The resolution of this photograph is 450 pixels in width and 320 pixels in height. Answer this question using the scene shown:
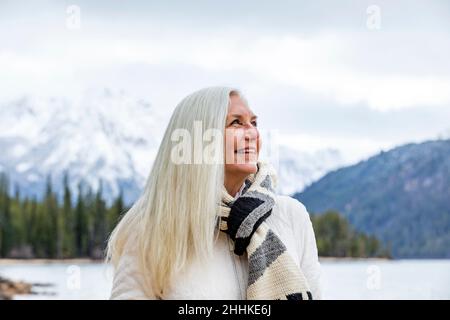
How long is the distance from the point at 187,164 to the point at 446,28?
5923cm

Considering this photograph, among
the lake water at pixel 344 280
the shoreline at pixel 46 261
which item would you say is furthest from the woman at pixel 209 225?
the shoreline at pixel 46 261

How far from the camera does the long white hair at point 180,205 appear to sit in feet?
6.93

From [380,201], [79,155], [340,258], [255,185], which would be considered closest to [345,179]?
[380,201]

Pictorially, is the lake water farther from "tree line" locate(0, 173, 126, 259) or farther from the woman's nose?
the woman's nose

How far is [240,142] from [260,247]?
26 cm

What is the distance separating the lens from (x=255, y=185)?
7.22 feet

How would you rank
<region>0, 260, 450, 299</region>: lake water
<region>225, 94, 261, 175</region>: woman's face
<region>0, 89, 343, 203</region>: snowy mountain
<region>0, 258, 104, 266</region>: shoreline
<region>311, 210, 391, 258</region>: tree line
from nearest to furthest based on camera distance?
<region>225, 94, 261, 175</region>: woman's face → <region>0, 260, 450, 299</region>: lake water → <region>0, 258, 104, 266</region>: shoreline → <region>311, 210, 391, 258</region>: tree line → <region>0, 89, 343, 203</region>: snowy mountain

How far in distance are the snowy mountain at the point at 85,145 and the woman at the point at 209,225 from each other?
292 ft

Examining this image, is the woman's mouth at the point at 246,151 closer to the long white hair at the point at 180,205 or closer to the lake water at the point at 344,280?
the long white hair at the point at 180,205

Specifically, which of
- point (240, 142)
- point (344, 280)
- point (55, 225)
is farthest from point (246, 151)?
point (55, 225)

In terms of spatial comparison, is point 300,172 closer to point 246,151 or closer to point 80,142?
point 80,142

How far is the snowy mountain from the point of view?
110 meters

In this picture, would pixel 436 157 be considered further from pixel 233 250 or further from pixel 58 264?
pixel 233 250

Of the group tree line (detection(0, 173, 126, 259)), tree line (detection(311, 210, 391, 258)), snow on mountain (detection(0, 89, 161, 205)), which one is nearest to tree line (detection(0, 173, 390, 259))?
tree line (detection(0, 173, 126, 259))
